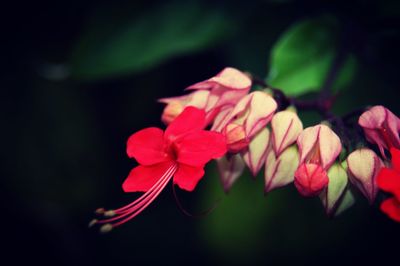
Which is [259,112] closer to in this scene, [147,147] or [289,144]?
[289,144]

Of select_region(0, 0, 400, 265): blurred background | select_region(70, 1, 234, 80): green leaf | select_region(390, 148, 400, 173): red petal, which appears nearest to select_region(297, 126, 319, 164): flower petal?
select_region(390, 148, 400, 173): red petal

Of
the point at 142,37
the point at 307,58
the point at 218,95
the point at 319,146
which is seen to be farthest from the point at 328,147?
the point at 142,37

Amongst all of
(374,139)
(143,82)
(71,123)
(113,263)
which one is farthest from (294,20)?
(113,263)

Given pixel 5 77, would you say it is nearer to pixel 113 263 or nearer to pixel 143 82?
pixel 143 82

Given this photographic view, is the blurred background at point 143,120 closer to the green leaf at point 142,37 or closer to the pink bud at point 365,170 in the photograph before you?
the green leaf at point 142,37

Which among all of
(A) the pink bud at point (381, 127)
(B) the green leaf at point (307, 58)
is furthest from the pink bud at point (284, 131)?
(B) the green leaf at point (307, 58)

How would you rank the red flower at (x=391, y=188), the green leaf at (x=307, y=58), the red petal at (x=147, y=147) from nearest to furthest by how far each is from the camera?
1. the red flower at (x=391, y=188)
2. the red petal at (x=147, y=147)
3. the green leaf at (x=307, y=58)
